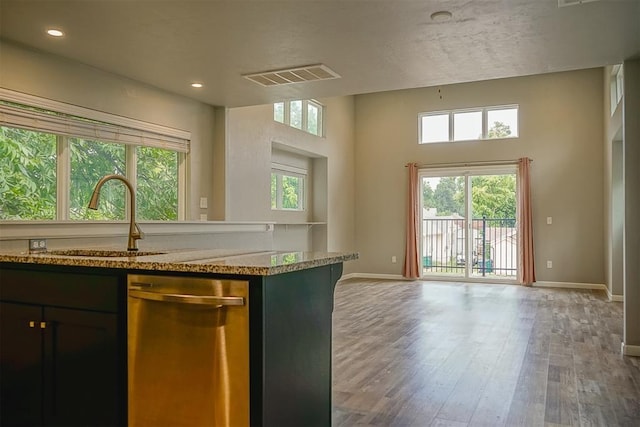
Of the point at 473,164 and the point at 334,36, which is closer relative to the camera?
the point at 334,36

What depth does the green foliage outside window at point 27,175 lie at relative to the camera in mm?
3449

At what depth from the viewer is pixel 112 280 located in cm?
201

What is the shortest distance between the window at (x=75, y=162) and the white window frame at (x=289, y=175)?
2.53 meters

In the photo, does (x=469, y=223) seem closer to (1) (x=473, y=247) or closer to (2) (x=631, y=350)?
(1) (x=473, y=247)

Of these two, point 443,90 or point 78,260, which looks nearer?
point 78,260

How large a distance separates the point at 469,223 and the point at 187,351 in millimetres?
7578

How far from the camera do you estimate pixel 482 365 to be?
3703 millimetres

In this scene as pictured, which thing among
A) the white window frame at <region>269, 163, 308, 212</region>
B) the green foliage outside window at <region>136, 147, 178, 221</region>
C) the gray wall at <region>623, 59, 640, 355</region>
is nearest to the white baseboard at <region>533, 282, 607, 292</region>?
the gray wall at <region>623, 59, 640, 355</region>

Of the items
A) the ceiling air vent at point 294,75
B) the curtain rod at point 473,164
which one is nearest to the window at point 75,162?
the ceiling air vent at point 294,75

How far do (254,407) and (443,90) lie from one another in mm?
8092

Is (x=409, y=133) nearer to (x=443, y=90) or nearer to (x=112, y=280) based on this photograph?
(x=443, y=90)

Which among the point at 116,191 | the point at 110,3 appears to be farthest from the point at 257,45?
the point at 116,191

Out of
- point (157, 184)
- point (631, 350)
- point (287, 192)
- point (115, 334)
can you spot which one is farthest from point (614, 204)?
point (115, 334)

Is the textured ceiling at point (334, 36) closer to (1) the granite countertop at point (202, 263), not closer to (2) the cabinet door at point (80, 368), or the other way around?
(1) the granite countertop at point (202, 263)
